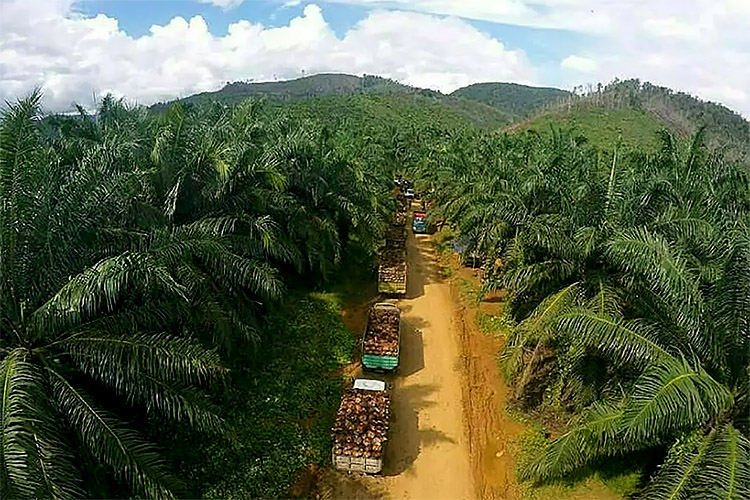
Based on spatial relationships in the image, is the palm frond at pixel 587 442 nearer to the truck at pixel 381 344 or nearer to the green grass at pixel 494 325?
the truck at pixel 381 344

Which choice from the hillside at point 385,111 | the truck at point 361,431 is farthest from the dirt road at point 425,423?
the hillside at point 385,111

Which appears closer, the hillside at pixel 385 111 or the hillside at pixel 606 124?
the hillside at pixel 606 124

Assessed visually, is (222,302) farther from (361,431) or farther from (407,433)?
(407,433)

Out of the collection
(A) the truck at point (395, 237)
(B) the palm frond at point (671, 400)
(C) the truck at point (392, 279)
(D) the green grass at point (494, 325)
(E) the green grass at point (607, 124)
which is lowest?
(D) the green grass at point (494, 325)

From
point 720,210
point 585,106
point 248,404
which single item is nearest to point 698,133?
point 720,210

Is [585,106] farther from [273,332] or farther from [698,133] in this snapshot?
[273,332]

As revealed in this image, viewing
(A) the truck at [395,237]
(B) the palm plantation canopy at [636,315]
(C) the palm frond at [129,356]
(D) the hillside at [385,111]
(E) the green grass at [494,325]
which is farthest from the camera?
(D) the hillside at [385,111]

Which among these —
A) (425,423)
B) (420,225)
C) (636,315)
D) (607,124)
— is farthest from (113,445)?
(607,124)

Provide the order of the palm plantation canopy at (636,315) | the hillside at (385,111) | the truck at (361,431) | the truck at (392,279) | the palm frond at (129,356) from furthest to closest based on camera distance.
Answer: the hillside at (385,111) < the truck at (392,279) < the truck at (361,431) < the palm frond at (129,356) < the palm plantation canopy at (636,315)
